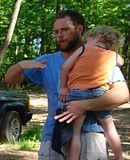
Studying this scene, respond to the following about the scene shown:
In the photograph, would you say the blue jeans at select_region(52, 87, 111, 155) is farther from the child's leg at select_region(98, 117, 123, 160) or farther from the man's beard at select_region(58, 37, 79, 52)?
the man's beard at select_region(58, 37, 79, 52)

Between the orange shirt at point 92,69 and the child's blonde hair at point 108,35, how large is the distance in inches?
3.7

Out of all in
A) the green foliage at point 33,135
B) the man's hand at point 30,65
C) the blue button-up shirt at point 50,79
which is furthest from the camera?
the green foliage at point 33,135

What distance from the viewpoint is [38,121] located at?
44.7 ft

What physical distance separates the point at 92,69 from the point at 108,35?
0.29 metres

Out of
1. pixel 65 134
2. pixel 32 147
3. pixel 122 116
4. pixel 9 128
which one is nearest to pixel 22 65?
pixel 65 134

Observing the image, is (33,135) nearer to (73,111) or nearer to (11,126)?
(11,126)

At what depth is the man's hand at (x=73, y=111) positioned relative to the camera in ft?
9.91

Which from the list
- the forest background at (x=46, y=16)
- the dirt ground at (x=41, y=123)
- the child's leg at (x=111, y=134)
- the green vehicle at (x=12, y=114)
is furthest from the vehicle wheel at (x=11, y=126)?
the forest background at (x=46, y=16)

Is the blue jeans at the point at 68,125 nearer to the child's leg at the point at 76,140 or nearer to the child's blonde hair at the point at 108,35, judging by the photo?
the child's leg at the point at 76,140

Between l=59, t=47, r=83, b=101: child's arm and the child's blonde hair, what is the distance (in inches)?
7.3

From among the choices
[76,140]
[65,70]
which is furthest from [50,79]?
[76,140]

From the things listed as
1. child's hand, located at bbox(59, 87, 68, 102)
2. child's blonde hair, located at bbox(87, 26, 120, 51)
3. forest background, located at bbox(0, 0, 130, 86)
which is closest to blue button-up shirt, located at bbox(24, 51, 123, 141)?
child's hand, located at bbox(59, 87, 68, 102)

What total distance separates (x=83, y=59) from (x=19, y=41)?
33.0 metres

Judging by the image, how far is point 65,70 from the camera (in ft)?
10.3
